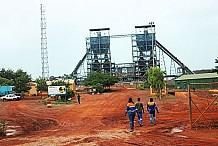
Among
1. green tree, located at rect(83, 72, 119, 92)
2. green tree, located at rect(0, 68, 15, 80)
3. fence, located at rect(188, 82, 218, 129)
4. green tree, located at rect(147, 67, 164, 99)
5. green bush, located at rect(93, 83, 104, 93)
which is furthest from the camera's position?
green tree, located at rect(0, 68, 15, 80)

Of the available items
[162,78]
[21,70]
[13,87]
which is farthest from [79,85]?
[162,78]

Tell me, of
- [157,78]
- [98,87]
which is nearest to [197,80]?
[98,87]

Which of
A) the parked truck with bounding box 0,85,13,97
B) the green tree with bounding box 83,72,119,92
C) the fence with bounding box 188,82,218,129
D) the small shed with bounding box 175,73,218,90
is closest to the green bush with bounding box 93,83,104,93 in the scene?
the green tree with bounding box 83,72,119,92

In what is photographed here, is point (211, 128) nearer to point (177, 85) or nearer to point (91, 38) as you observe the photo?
point (177, 85)

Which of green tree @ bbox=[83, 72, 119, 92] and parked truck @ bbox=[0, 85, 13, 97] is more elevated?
green tree @ bbox=[83, 72, 119, 92]

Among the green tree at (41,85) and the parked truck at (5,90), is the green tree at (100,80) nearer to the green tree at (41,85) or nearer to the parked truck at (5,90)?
the green tree at (41,85)

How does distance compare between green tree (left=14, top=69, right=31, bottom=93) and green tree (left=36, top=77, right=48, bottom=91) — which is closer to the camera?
green tree (left=36, top=77, right=48, bottom=91)

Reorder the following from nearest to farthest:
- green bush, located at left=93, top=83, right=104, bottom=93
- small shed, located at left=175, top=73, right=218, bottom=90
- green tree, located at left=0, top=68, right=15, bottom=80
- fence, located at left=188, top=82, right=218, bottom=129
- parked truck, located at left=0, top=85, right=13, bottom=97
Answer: fence, located at left=188, top=82, right=218, bottom=129
small shed, located at left=175, top=73, right=218, bottom=90
parked truck, located at left=0, top=85, right=13, bottom=97
green bush, located at left=93, top=83, right=104, bottom=93
green tree, located at left=0, top=68, right=15, bottom=80

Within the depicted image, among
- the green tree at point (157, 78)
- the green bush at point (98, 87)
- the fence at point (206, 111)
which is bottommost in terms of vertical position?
the fence at point (206, 111)

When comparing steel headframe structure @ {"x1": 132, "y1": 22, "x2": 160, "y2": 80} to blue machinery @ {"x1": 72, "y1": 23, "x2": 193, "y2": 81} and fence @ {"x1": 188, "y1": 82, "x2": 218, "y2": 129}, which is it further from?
fence @ {"x1": 188, "y1": 82, "x2": 218, "y2": 129}

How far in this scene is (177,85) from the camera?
73.4 m

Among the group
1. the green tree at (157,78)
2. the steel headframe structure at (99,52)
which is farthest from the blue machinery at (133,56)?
the green tree at (157,78)

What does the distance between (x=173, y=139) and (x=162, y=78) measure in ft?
100

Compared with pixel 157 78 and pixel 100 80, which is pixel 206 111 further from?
pixel 100 80
